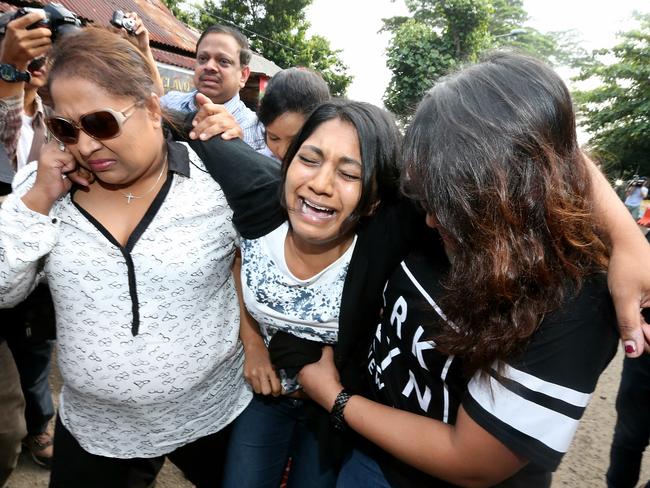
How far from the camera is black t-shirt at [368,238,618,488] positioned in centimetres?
92

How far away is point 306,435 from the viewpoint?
186 cm

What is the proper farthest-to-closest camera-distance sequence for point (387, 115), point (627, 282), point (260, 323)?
point (260, 323), point (387, 115), point (627, 282)

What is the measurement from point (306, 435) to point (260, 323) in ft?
1.84

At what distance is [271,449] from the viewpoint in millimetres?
1833

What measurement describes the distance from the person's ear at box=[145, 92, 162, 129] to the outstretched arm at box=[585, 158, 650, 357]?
131 centimetres

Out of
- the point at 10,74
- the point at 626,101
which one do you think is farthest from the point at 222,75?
the point at 626,101

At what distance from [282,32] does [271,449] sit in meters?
25.0

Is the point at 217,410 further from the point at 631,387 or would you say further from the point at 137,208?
the point at 631,387

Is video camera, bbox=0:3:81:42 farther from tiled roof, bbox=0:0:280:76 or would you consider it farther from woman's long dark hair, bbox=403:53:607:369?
tiled roof, bbox=0:0:280:76

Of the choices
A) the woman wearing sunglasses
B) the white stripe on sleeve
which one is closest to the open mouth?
the woman wearing sunglasses

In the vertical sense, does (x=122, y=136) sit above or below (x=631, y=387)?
above

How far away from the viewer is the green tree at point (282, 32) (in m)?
22.5

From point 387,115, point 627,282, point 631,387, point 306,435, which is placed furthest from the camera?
point 631,387

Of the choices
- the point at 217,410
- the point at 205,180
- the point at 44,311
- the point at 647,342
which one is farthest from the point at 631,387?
the point at 44,311
